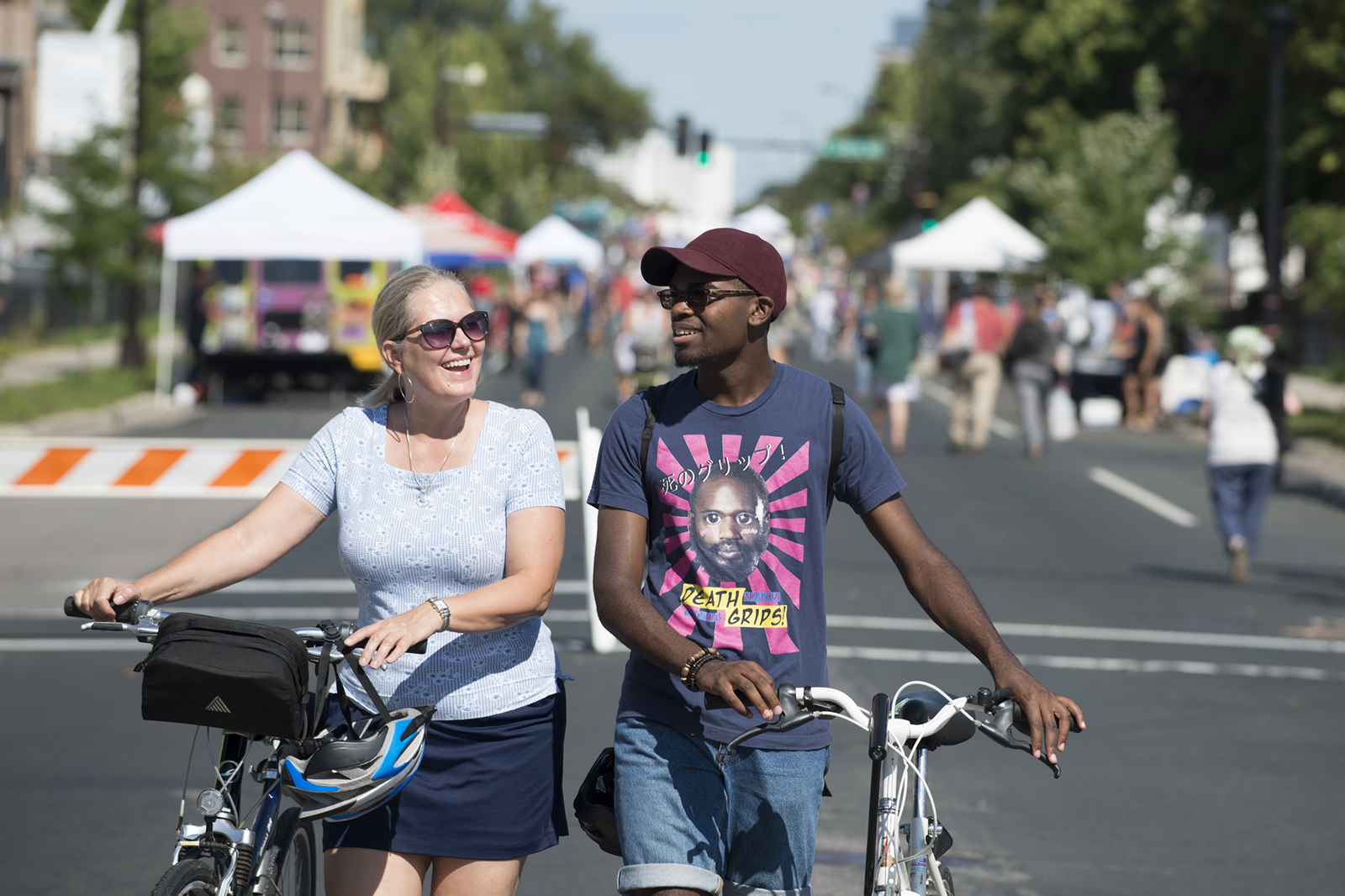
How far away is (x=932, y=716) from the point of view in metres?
3.43

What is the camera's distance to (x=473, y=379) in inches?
148

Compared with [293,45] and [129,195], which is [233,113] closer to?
[293,45]

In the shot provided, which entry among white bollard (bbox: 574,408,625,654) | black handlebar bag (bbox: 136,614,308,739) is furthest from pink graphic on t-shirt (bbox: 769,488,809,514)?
white bollard (bbox: 574,408,625,654)

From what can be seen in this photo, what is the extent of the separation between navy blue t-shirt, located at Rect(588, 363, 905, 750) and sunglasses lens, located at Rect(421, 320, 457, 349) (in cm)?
42

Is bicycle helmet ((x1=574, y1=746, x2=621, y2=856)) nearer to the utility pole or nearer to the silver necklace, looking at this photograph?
the silver necklace

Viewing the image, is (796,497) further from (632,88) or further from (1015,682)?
(632,88)

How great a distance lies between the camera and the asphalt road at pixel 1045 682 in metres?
6.01

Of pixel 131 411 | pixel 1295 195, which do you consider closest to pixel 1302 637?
pixel 131 411

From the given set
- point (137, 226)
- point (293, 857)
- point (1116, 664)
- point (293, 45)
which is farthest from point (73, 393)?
point (293, 45)

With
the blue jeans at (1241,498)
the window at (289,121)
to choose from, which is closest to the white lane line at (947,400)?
the blue jeans at (1241,498)

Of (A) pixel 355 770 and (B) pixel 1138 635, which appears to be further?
(B) pixel 1138 635

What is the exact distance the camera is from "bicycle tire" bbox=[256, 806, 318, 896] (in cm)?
360

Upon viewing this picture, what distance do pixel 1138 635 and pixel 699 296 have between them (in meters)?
7.48

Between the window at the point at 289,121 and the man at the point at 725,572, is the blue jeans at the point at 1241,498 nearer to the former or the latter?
the man at the point at 725,572
